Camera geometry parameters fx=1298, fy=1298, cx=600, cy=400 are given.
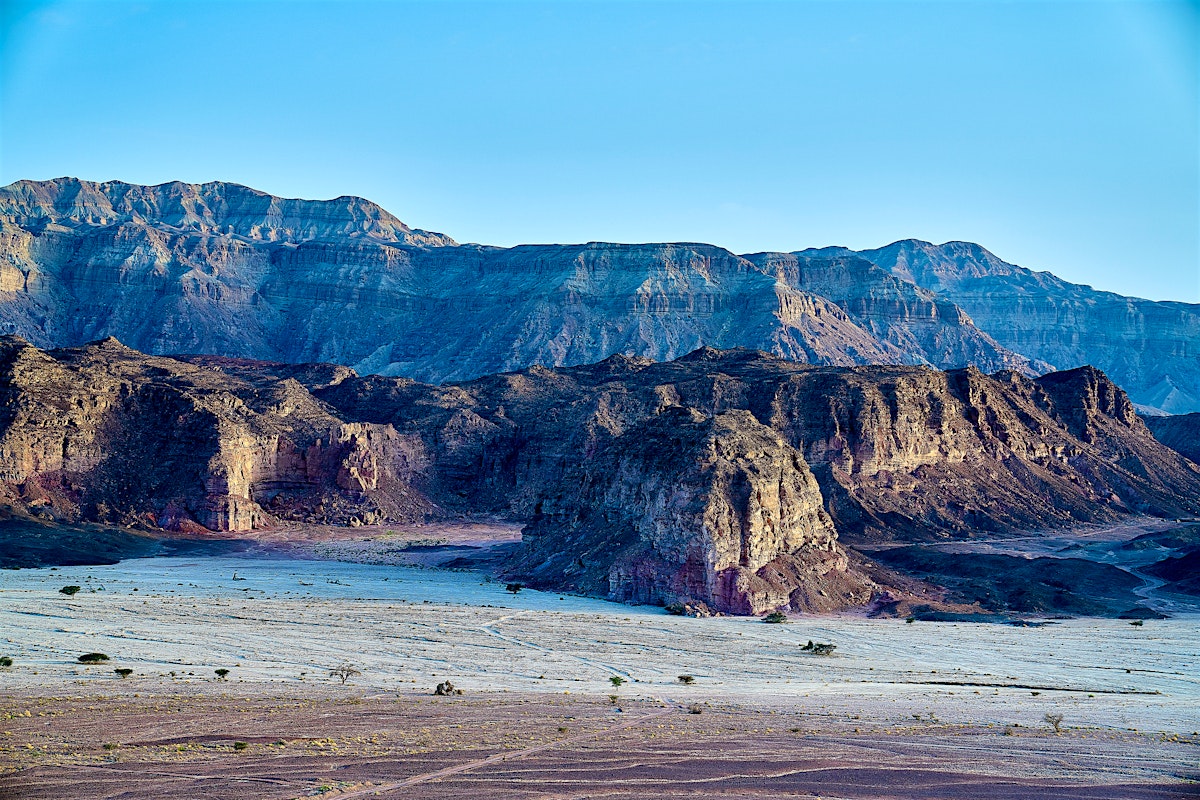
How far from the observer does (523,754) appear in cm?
3244

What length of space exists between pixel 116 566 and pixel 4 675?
45004 mm

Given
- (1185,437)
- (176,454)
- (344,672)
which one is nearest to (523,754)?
(344,672)

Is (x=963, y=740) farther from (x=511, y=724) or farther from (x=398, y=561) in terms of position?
(x=398, y=561)

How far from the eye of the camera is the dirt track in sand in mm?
28844

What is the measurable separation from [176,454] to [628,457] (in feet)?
Answer: 163

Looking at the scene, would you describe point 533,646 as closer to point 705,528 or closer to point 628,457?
point 705,528

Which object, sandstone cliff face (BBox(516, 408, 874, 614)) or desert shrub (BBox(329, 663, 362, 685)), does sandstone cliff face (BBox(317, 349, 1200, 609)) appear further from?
desert shrub (BBox(329, 663, 362, 685))

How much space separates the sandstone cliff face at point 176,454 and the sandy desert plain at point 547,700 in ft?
87.9

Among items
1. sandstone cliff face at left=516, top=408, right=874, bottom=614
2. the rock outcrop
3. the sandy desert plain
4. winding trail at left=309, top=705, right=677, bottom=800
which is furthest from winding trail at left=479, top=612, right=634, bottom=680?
Result: the rock outcrop

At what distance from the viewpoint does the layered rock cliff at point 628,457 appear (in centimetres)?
7275

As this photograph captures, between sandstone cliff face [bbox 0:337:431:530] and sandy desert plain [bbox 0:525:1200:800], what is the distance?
87.9 feet

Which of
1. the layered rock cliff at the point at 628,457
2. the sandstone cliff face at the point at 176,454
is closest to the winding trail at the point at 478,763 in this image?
the layered rock cliff at the point at 628,457

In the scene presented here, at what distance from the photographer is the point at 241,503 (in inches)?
4355

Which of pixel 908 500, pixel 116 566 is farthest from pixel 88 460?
pixel 908 500
